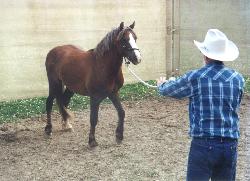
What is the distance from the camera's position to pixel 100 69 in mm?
6512

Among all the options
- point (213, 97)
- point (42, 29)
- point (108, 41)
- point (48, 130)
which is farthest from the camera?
point (42, 29)

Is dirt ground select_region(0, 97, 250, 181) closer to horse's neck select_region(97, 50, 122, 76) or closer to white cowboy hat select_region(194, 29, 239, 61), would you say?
horse's neck select_region(97, 50, 122, 76)

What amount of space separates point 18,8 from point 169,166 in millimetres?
5317

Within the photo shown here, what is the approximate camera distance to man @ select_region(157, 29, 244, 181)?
344 cm

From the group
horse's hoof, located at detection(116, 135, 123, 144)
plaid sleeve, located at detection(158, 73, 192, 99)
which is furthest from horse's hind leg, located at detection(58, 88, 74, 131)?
plaid sleeve, located at detection(158, 73, 192, 99)

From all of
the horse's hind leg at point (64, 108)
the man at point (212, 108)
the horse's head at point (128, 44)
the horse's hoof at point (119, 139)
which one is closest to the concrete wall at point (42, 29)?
the horse's hind leg at point (64, 108)

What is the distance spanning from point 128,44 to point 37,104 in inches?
144

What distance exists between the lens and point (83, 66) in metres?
6.79

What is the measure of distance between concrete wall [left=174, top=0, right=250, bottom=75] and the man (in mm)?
7998

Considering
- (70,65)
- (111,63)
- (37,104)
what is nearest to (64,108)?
(70,65)

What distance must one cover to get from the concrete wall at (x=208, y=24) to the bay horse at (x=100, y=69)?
187 inches

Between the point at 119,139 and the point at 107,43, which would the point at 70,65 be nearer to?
the point at 107,43

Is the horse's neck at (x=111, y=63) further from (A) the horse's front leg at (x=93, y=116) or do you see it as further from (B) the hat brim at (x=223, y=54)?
(B) the hat brim at (x=223, y=54)

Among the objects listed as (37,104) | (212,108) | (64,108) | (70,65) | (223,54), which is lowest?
(37,104)
